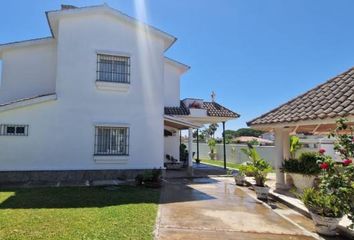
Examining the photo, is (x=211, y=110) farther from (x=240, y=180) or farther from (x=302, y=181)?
(x=302, y=181)

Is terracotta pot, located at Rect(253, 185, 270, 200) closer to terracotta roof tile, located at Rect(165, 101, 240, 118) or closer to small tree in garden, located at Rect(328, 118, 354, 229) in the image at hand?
small tree in garden, located at Rect(328, 118, 354, 229)

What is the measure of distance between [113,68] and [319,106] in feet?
35.5

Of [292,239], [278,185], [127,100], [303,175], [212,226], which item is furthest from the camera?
[127,100]

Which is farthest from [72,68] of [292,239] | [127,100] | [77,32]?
[292,239]

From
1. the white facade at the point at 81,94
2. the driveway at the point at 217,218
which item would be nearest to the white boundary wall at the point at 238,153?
the white facade at the point at 81,94

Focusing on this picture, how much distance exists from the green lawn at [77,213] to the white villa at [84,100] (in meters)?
3.01

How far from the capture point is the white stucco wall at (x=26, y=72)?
18.3m

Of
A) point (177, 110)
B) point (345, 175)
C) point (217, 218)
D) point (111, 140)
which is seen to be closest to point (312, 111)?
point (345, 175)

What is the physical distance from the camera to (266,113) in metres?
14.7

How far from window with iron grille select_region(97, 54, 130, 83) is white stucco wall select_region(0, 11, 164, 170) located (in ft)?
1.07

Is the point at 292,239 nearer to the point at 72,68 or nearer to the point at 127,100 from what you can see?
the point at 127,100

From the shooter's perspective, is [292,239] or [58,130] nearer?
[292,239]

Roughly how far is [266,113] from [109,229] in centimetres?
964

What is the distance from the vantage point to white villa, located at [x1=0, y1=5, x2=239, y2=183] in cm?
1544
